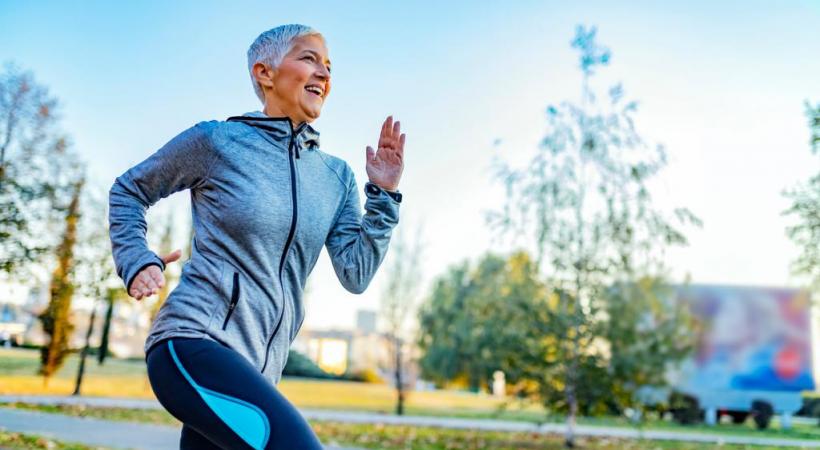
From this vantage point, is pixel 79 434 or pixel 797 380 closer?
pixel 79 434

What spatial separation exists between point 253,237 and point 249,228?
3 centimetres

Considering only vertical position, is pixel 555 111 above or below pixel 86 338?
above

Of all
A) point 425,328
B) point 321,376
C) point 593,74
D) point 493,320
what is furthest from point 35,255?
point 321,376

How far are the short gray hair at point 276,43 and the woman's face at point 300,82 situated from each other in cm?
1

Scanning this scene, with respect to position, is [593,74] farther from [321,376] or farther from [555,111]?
[321,376]

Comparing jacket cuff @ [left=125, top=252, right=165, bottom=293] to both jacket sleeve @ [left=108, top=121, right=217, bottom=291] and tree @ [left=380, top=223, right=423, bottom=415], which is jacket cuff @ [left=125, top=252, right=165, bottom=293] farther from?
tree @ [left=380, top=223, right=423, bottom=415]

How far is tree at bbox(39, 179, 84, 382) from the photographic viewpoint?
11.6 metres

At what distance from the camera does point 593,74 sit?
1320 cm

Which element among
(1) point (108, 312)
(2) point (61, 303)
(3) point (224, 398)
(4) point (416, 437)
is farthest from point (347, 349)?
(3) point (224, 398)

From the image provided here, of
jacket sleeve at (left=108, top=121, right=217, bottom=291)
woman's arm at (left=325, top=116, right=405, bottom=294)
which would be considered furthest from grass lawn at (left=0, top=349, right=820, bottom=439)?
jacket sleeve at (left=108, top=121, right=217, bottom=291)

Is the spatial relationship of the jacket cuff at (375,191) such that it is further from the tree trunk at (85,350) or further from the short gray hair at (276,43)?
the tree trunk at (85,350)

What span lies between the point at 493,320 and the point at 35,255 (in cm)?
704

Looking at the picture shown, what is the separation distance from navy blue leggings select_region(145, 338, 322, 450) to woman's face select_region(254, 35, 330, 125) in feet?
2.53

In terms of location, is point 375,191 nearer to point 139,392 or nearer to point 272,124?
point 272,124
